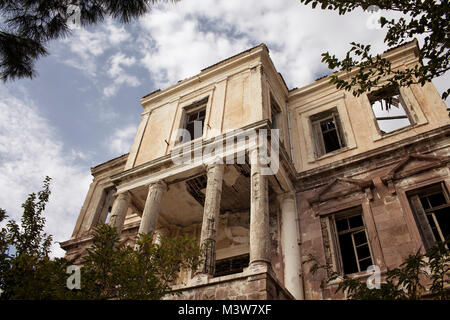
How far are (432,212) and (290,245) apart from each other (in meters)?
3.72

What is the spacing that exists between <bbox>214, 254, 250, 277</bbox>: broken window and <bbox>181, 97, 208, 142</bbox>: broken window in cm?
442

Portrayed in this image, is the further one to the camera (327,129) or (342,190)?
(327,129)

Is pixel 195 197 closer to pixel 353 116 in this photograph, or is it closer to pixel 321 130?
pixel 321 130

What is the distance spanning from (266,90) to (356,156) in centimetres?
371

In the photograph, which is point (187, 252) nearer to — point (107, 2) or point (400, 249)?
point (107, 2)

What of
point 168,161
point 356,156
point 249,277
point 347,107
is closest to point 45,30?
point 168,161

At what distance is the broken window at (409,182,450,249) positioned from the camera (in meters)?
8.89

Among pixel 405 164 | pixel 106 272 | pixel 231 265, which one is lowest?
pixel 106 272

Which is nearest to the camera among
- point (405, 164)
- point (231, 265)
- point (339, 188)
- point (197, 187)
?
point (405, 164)

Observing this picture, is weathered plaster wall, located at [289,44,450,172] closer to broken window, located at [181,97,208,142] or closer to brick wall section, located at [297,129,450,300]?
brick wall section, located at [297,129,450,300]

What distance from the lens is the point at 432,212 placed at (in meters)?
9.31

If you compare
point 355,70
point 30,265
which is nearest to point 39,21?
point 30,265

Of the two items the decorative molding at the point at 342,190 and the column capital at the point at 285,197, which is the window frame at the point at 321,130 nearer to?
the decorative molding at the point at 342,190

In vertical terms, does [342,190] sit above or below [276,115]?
below
